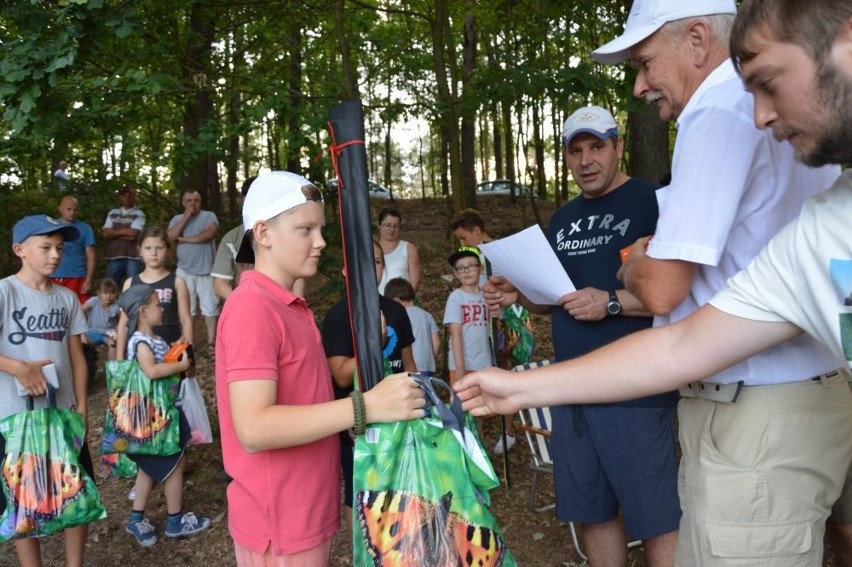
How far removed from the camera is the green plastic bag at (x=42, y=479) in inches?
137

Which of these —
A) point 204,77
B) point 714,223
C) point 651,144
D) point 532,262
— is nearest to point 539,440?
point 532,262

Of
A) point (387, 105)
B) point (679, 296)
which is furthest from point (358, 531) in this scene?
point (387, 105)

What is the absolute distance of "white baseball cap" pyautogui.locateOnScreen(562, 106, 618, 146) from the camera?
328cm

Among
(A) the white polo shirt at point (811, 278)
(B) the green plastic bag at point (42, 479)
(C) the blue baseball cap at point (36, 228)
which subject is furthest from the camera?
(C) the blue baseball cap at point (36, 228)

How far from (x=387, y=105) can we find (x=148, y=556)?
16.8ft

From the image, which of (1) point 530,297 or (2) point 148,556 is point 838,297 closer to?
(1) point 530,297

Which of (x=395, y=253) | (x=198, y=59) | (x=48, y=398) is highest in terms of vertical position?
(x=198, y=59)

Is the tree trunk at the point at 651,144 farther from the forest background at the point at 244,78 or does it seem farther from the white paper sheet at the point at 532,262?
the white paper sheet at the point at 532,262

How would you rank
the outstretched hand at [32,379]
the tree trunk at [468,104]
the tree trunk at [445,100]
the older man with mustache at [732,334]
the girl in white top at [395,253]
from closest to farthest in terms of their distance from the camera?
the older man with mustache at [732,334]
the outstretched hand at [32,379]
the girl in white top at [395,253]
the tree trunk at [468,104]
the tree trunk at [445,100]

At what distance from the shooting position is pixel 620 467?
3.00m

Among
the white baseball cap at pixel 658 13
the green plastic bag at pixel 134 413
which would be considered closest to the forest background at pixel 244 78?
the green plastic bag at pixel 134 413

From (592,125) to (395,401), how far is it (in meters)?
1.88

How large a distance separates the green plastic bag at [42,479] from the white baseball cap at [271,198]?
2010mm

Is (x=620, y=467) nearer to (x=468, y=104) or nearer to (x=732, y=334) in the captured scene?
(x=732, y=334)
